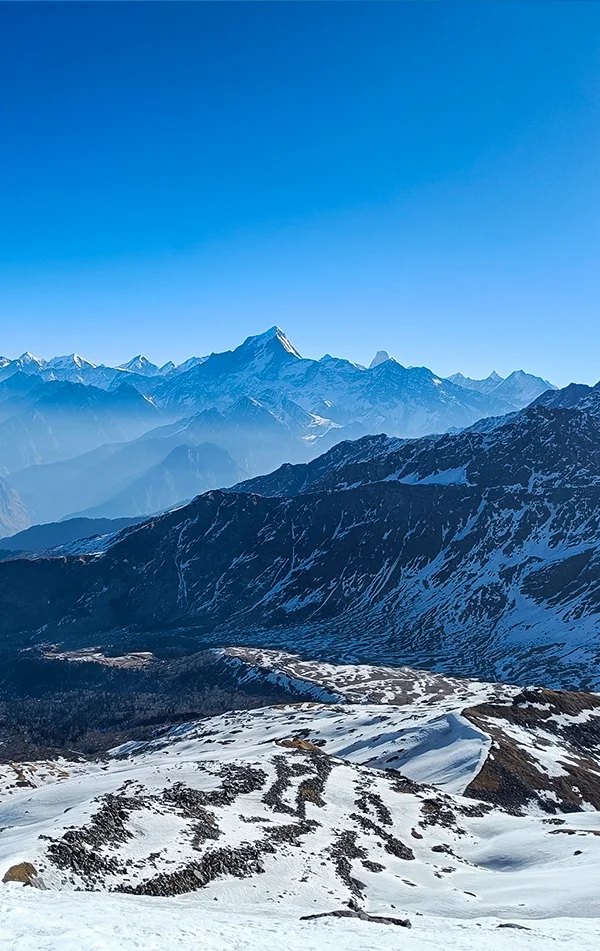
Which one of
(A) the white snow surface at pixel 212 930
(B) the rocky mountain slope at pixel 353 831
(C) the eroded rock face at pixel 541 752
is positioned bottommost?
(C) the eroded rock face at pixel 541 752

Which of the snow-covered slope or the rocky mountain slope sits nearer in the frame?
the rocky mountain slope

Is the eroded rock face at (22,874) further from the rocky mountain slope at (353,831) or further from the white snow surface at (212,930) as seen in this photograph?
the white snow surface at (212,930)

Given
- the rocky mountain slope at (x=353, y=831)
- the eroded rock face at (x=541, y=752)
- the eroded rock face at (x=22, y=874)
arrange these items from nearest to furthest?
the eroded rock face at (x=22, y=874)
the rocky mountain slope at (x=353, y=831)
the eroded rock face at (x=541, y=752)

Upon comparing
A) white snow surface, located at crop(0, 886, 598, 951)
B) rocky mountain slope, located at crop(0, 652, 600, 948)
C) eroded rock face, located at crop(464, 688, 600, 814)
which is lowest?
eroded rock face, located at crop(464, 688, 600, 814)

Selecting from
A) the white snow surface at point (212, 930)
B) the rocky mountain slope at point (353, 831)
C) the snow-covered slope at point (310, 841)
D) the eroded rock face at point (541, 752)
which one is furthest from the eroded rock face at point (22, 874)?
the eroded rock face at point (541, 752)

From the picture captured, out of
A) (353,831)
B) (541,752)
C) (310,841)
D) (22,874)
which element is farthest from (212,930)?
(541,752)

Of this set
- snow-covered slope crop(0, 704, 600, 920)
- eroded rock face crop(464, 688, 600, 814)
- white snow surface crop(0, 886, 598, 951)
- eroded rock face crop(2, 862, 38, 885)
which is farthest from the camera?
eroded rock face crop(464, 688, 600, 814)

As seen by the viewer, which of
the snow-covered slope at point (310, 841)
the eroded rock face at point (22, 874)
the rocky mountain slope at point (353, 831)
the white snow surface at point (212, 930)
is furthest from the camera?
the snow-covered slope at point (310, 841)

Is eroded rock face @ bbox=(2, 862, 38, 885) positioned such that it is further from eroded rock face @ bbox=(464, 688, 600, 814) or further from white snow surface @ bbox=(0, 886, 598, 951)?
eroded rock face @ bbox=(464, 688, 600, 814)

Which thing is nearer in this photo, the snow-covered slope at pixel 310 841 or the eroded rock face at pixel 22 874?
the eroded rock face at pixel 22 874

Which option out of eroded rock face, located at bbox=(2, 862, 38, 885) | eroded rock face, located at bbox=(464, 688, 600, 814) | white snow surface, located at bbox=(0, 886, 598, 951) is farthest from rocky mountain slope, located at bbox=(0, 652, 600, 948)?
white snow surface, located at bbox=(0, 886, 598, 951)

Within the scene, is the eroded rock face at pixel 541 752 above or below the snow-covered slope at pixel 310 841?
below

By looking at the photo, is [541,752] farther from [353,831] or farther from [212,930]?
[212,930]

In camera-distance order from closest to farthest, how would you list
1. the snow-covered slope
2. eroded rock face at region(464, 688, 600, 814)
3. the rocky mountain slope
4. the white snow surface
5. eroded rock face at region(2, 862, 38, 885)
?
1. the white snow surface
2. eroded rock face at region(2, 862, 38, 885)
3. the rocky mountain slope
4. the snow-covered slope
5. eroded rock face at region(464, 688, 600, 814)
